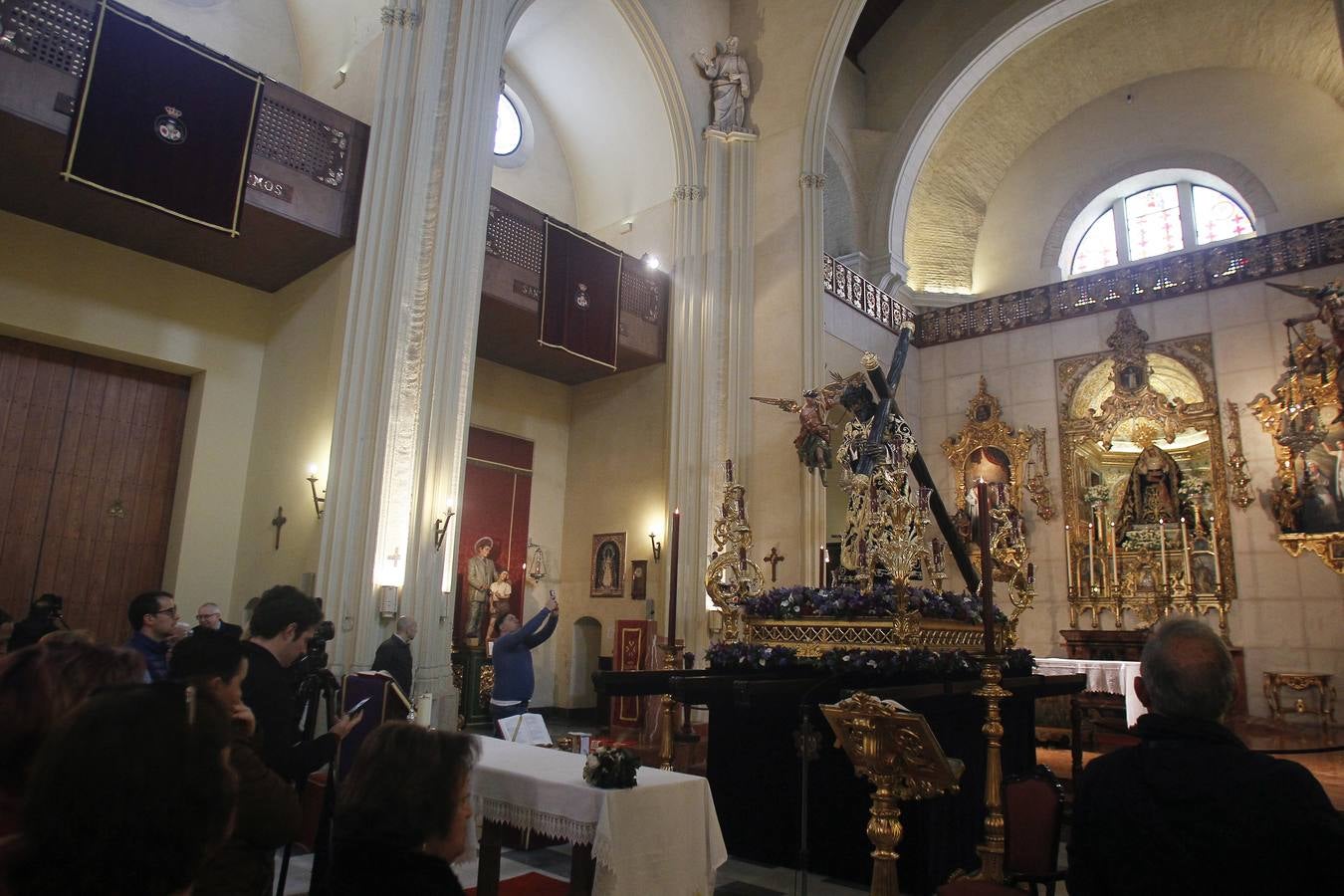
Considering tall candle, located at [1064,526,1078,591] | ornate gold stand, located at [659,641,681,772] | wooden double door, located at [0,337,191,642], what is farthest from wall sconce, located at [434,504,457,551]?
tall candle, located at [1064,526,1078,591]

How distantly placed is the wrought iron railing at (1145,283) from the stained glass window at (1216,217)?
5.58 feet

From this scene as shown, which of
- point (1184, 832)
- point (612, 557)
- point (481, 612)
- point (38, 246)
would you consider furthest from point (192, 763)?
point (612, 557)

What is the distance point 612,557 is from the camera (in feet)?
46.4

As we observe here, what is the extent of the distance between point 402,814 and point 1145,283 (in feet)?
54.6

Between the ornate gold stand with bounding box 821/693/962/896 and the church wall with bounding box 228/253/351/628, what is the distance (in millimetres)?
6898

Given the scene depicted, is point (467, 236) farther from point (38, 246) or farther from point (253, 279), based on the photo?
point (38, 246)

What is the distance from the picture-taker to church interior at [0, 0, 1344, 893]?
23.3 ft

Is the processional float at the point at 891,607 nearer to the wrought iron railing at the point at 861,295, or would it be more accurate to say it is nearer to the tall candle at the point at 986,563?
the tall candle at the point at 986,563

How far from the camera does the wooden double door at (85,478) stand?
9.38 meters

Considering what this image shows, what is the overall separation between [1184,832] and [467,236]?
29.6 feet

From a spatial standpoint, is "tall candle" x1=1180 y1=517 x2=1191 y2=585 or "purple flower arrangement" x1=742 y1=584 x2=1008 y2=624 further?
"tall candle" x1=1180 y1=517 x2=1191 y2=585

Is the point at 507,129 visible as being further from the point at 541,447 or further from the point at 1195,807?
the point at 1195,807

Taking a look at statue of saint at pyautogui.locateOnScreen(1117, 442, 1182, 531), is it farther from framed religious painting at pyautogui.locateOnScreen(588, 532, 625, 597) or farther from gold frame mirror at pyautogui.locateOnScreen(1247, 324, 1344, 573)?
framed religious painting at pyautogui.locateOnScreen(588, 532, 625, 597)

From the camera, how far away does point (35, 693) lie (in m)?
1.90
